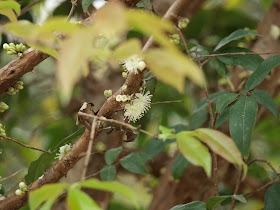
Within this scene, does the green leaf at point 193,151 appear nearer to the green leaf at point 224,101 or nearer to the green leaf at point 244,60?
the green leaf at point 224,101

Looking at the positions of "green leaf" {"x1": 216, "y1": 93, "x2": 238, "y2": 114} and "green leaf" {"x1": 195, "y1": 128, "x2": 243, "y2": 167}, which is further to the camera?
"green leaf" {"x1": 216, "y1": 93, "x2": 238, "y2": 114}

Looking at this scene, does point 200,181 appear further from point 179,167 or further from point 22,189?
point 22,189

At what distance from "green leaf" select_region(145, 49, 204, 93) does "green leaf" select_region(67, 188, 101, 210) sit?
0.11m

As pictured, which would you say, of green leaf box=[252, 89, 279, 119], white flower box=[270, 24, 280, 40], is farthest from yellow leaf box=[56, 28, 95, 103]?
white flower box=[270, 24, 280, 40]

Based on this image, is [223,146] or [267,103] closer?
[223,146]

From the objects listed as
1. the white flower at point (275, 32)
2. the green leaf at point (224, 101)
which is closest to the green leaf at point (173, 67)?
the green leaf at point (224, 101)

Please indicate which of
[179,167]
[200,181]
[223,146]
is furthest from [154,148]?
[223,146]

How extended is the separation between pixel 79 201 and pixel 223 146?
15 centimetres

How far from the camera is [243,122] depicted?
1.88 ft

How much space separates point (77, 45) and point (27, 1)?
847 millimetres

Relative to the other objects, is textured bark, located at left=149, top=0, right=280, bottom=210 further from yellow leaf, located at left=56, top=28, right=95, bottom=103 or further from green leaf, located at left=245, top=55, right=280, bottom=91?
yellow leaf, located at left=56, top=28, right=95, bottom=103

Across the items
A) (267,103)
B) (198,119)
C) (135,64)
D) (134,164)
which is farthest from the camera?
(198,119)

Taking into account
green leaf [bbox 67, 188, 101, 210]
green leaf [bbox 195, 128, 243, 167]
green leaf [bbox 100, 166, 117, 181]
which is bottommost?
green leaf [bbox 100, 166, 117, 181]

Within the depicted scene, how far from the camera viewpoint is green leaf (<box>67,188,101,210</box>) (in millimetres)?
300
